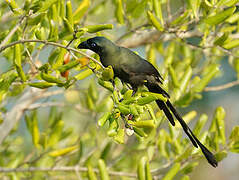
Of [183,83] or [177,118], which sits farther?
[183,83]

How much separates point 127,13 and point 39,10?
3.21 feet

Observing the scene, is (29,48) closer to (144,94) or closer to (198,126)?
(144,94)

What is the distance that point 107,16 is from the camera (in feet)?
14.6

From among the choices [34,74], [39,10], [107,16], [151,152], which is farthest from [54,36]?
[107,16]

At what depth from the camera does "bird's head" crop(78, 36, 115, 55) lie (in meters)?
1.94

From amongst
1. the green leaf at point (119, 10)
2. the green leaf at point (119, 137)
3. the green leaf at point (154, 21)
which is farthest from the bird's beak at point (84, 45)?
the green leaf at point (119, 137)

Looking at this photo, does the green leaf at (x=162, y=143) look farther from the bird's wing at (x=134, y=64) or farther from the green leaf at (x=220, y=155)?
the bird's wing at (x=134, y=64)

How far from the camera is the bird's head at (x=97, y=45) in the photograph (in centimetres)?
194

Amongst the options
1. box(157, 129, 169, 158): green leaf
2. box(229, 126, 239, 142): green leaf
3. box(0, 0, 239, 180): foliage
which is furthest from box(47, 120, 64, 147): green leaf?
box(229, 126, 239, 142): green leaf

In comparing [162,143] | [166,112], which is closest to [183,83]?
[166,112]

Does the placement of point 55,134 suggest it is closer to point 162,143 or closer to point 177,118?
point 162,143

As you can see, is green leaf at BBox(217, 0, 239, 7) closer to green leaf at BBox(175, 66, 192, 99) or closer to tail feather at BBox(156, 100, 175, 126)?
green leaf at BBox(175, 66, 192, 99)

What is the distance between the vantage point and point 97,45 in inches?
76.4

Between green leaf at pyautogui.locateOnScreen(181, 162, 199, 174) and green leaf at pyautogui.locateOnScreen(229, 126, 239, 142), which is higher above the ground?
green leaf at pyautogui.locateOnScreen(229, 126, 239, 142)
